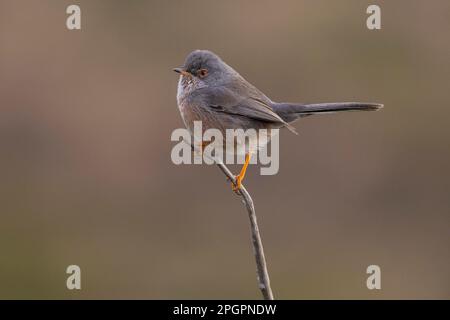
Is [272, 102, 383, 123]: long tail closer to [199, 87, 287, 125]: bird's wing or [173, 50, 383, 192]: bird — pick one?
[173, 50, 383, 192]: bird

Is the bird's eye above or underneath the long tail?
above

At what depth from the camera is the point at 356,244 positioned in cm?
1155

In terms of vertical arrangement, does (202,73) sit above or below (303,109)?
above

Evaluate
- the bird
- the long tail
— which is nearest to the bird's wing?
the bird

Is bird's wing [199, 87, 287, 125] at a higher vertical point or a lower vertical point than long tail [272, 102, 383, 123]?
higher

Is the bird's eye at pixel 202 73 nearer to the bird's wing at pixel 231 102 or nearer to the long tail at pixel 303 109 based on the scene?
the bird's wing at pixel 231 102

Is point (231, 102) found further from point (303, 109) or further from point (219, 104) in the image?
point (303, 109)

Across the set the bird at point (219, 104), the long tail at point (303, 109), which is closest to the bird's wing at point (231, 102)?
the bird at point (219, 104)

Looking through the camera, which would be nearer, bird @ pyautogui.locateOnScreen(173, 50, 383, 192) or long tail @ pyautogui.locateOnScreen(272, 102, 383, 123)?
long tail @ pyautogui.locateOnScreen(272, 102, 383, 123)

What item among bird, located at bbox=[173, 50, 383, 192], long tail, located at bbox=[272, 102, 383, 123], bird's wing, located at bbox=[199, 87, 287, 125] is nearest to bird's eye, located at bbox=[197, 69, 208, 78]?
bird, located at bbox=[173, 50, 383, 192]

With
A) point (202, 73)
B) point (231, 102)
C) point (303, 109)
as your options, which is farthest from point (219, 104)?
point (303, 109)

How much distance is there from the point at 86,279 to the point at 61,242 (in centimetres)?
107

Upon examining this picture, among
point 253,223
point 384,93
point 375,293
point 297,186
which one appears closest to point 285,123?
point 253,223

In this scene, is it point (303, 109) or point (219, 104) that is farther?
point (219, 104)
